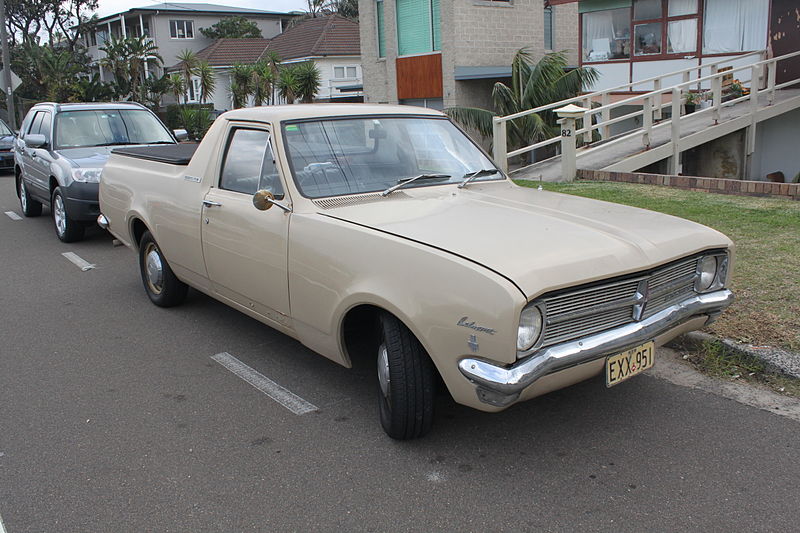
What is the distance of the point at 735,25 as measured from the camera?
17406mm

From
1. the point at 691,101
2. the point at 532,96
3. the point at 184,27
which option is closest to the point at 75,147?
the point at 532,96

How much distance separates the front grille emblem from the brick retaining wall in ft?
22.9

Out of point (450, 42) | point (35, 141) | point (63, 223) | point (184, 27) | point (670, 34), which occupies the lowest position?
point (63, 223)

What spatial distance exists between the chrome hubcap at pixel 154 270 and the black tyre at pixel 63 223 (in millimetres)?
3560

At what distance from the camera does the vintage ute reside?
3.41 metres

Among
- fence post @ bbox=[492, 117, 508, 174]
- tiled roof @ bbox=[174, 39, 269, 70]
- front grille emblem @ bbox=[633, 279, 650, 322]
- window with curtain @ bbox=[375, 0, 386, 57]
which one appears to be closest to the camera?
front grille emblem @ bbox=[633, 279, 650, 322]

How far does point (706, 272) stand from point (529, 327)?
4.72 ft

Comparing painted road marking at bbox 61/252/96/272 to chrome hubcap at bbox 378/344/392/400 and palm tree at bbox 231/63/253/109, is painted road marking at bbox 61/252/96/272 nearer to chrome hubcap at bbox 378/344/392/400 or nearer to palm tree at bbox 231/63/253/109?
chrome hubcap at bbox 378/344/392/400

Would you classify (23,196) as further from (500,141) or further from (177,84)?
(177,84)

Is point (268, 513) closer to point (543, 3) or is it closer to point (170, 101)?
point (543, 3)

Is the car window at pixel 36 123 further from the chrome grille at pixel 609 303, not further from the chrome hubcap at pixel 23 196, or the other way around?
the chrome grille at pixel 609 303

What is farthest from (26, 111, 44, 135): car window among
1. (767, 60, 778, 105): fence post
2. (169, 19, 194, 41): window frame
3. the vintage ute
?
(169, 19, 194, 41): window frame

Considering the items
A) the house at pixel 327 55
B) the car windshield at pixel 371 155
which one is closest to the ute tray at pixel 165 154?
the car windshield at pixel 371 155

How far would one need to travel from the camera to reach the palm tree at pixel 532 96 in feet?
54.3
